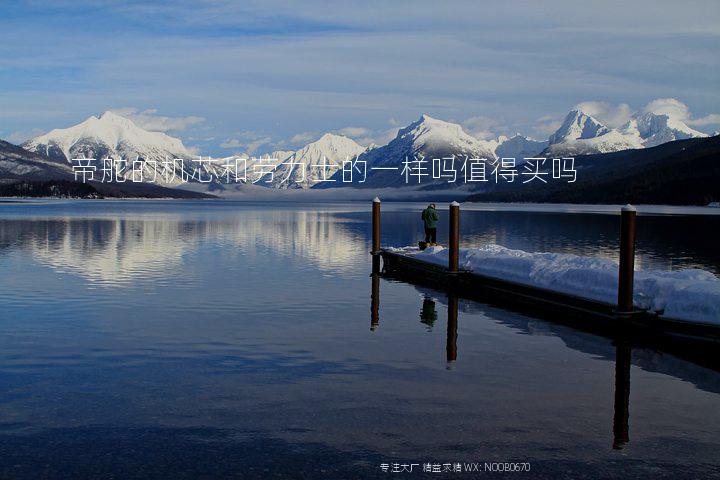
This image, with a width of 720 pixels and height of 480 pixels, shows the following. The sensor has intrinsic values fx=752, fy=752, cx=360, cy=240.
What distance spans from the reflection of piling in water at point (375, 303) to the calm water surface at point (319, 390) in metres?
0.28

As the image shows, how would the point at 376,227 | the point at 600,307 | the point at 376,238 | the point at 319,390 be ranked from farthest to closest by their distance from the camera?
the point at 376,227 < the point at 376,238 < the point at 600,307 < the point at 319,390

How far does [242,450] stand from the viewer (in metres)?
12.8

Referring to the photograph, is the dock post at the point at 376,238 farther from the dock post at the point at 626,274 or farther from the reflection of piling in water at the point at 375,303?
the dock post at the point at 626,274

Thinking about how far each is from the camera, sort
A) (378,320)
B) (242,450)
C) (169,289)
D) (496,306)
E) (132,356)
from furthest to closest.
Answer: (169,289) < (496,306) < (378,320) < (132,356) < (242,450)

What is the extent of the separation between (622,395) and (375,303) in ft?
49.6

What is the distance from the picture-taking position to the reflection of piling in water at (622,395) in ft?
44.9

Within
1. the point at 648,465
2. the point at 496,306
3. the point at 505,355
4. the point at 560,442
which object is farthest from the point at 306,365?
the point at 496,306

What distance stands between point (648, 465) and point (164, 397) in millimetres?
9545

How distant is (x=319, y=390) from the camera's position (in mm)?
16453

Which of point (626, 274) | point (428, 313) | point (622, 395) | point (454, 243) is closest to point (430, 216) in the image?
point (454, 243)

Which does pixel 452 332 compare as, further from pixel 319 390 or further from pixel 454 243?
pixel 454 243

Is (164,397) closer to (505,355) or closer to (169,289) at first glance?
(505,355)

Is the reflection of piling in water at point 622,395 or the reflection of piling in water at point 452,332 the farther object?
the reflection of piling in water at point 452,332

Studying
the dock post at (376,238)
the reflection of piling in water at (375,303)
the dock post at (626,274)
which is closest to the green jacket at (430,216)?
the dock post at (376,238)
